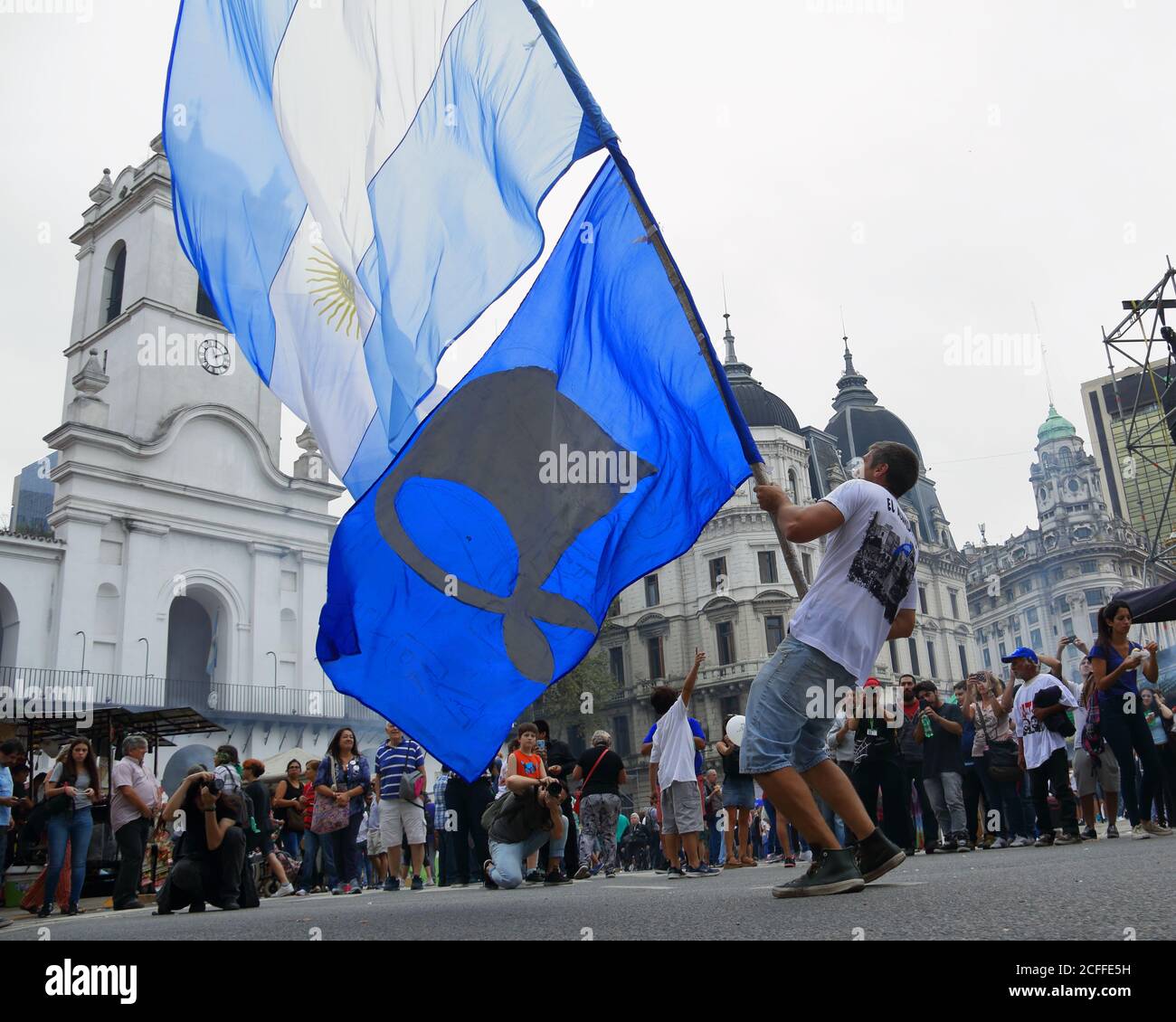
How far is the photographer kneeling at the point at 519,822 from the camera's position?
348 inches

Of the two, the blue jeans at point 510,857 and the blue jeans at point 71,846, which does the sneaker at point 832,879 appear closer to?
the blue jeans at point 510,857

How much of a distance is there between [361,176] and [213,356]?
33579mm

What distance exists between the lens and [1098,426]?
10475 cm

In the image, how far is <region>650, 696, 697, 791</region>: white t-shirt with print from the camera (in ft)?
34.2

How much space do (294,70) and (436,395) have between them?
249 centimetres

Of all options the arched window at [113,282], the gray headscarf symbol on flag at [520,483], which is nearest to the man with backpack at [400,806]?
the gray headscarf symbol on flag at [520,483]

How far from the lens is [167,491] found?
33.9 m

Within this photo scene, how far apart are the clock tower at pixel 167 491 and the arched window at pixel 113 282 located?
0.07 meters

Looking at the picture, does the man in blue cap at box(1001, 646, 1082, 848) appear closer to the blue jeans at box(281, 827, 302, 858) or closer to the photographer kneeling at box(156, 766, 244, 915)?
the photographer kneeling at box(156, 766, 244, 915)

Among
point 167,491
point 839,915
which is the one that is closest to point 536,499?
point 839,915

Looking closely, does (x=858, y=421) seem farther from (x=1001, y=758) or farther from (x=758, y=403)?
(x=1001, y=758)

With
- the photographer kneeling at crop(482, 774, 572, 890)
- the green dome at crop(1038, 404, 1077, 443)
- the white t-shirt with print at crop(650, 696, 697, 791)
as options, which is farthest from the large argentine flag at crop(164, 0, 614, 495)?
the green dome at crop(1038, 404, 1077, 443)

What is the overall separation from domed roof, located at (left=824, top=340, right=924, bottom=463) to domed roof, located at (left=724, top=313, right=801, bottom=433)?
36.5ft
